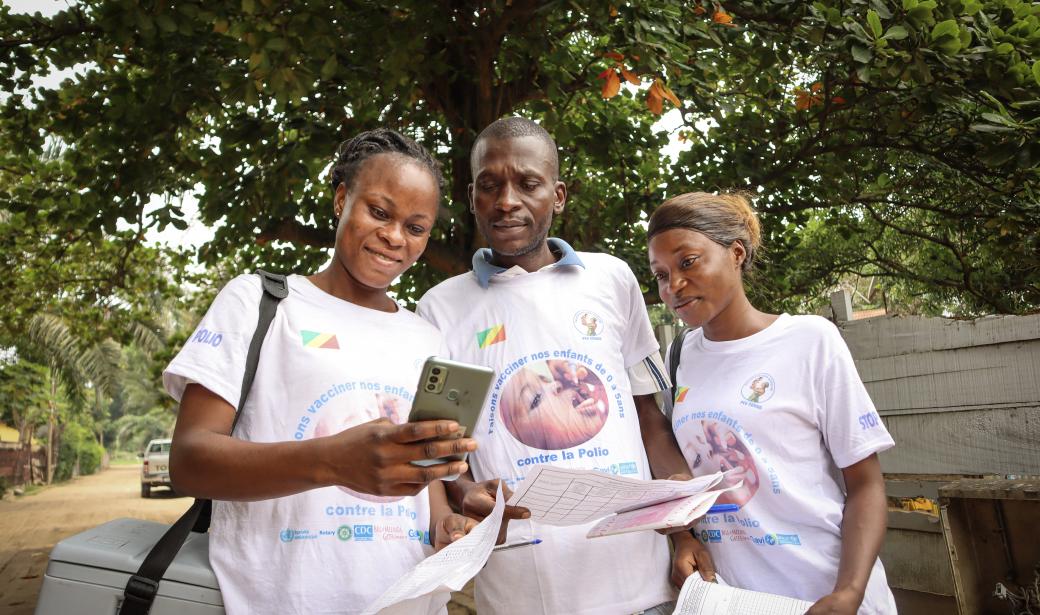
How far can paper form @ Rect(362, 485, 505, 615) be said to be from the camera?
126 cm

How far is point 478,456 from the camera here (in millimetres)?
1960

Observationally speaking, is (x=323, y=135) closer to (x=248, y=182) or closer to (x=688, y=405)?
(x=248, y=182)

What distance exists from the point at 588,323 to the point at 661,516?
635 millimetres

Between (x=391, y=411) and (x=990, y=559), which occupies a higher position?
(x=391, y=411)

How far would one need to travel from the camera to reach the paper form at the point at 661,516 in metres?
1.56

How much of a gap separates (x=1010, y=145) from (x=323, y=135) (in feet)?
11.5

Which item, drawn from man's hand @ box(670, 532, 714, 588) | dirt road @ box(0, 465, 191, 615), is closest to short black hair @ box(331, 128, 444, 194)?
man's hand @ box(670, 532, 714, 588)

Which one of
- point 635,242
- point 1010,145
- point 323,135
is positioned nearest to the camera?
point 1010,145

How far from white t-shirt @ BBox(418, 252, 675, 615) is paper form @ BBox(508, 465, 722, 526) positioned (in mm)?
236

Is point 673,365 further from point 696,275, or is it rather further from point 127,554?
point 127,554

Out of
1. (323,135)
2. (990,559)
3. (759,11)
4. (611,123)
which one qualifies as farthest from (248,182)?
(990,559)

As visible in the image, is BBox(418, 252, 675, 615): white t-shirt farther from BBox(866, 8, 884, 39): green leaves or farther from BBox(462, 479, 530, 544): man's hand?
BBox(866, 8, 884, 39): green leaves

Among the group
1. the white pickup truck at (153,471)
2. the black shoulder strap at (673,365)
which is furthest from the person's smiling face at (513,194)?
the white pickup truck at (153,471)

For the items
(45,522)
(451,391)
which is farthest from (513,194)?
(45,522)
